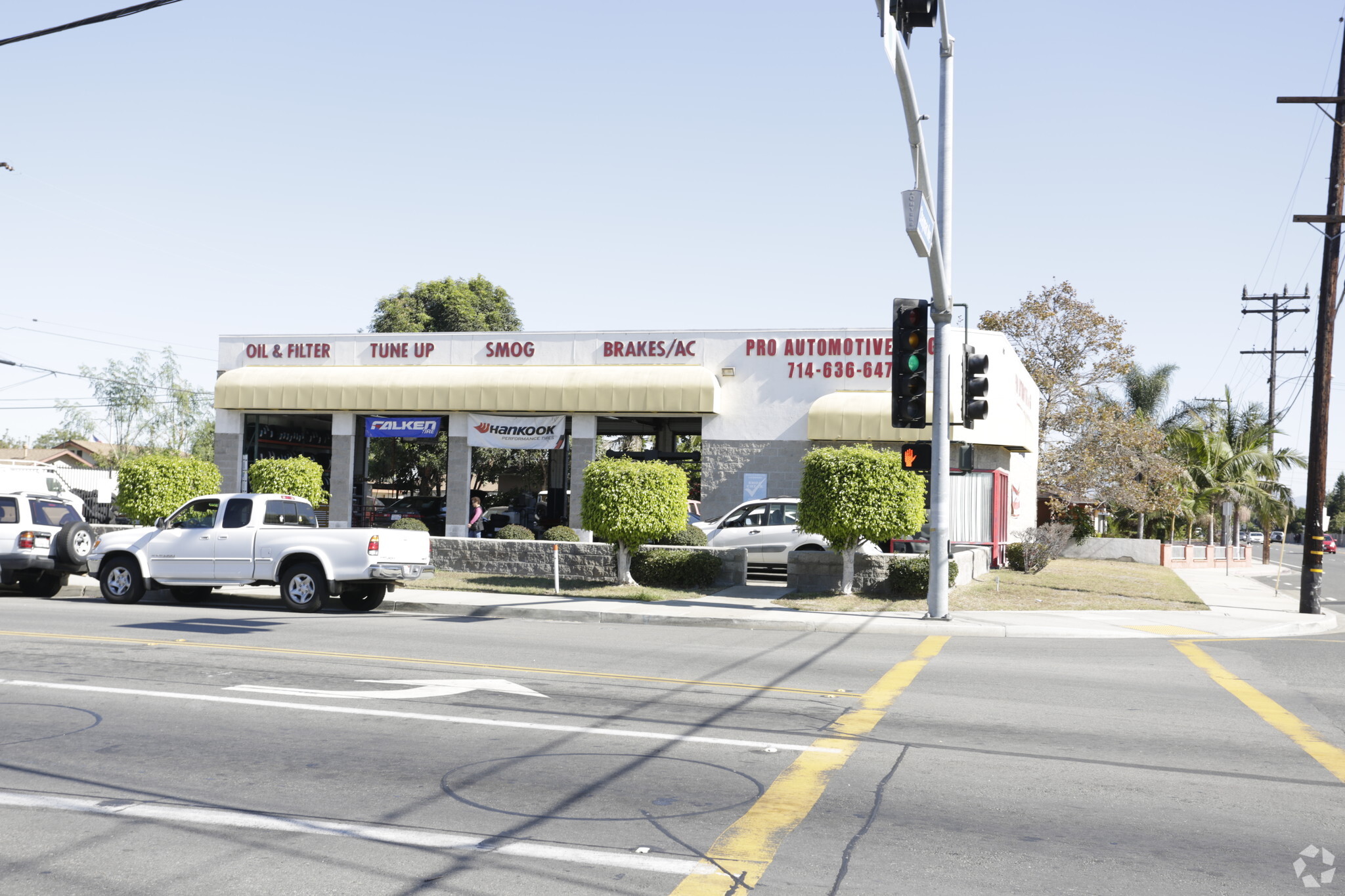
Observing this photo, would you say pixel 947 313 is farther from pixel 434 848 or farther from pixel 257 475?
pixel 257 475

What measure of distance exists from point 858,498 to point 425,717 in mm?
11309

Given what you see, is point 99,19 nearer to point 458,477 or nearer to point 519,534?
point 519,534

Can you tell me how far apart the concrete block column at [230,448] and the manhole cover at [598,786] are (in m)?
27.2

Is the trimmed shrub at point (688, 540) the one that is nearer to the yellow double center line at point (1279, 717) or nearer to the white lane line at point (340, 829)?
the yellow double center line at point (1279, 717)

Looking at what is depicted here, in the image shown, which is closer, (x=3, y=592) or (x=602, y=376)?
(x=3, y=592)

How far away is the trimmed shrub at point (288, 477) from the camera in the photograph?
82.7ft

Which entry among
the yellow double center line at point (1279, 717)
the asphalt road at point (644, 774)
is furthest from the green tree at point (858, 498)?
the asphalt road at point (644, 774)

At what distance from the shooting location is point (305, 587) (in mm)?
17391

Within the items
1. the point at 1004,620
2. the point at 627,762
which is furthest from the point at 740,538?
the point at 627,762

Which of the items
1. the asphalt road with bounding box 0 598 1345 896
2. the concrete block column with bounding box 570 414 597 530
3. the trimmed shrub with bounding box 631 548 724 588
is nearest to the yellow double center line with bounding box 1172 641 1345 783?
the asphalt road with bounding box 0 598 1345 896

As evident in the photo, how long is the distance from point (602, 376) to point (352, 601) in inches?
464

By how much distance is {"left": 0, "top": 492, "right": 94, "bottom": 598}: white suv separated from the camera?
62.4 feet

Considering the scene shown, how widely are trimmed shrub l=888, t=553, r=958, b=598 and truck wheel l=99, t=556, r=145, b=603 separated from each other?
12.6 meters

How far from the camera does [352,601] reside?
18453mm
